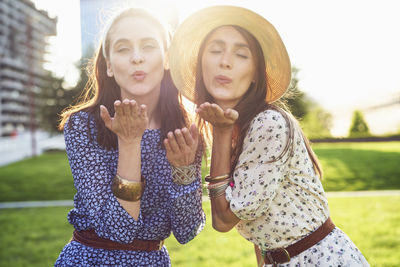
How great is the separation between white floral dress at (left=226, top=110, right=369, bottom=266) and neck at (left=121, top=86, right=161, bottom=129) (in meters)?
0.56

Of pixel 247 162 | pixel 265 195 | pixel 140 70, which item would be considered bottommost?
pixel 265 195

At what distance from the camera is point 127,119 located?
6.41 ft

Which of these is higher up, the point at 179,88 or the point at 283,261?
the point at 179,88

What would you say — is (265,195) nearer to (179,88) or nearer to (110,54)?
(179,88)

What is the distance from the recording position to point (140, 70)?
225 cm

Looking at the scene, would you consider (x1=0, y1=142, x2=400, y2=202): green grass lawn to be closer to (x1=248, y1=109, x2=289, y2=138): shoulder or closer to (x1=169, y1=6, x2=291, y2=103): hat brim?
(x1=169, y1=6, x2=291, y2=103): hat brim

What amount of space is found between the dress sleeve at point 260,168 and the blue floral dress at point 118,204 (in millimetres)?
225

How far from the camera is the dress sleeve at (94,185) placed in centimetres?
200

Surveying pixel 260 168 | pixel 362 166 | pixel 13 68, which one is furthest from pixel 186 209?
pixel 13 68

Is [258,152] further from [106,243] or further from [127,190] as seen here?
[106,243]

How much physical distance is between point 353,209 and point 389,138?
1300cm

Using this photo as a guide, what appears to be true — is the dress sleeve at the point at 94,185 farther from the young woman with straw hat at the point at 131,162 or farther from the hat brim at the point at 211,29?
the hat brim at the point at 211,29

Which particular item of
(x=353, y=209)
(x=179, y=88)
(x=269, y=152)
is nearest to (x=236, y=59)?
(x=179, y=88)

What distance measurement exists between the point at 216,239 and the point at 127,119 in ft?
21.7
